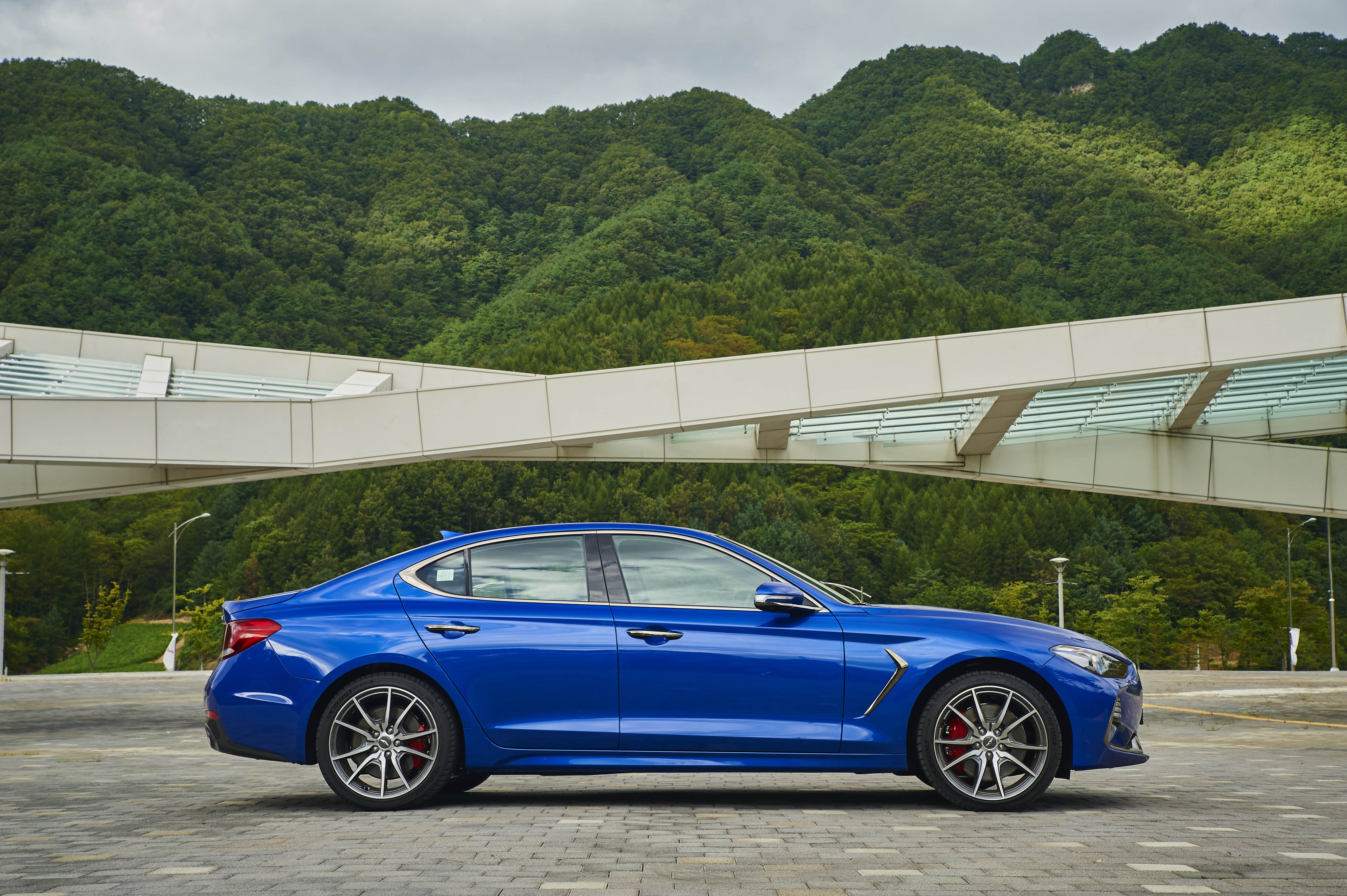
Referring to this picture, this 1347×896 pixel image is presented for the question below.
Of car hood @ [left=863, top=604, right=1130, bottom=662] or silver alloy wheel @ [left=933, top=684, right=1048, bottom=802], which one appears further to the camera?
car hood @ [left=863, top=604, right=1130, bottom=662]

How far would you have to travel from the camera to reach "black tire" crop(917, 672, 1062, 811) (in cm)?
591

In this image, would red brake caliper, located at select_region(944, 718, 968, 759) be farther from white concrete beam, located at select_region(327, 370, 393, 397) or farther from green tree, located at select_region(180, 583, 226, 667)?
green tree, located at select_region(180, 583, 226, 667)

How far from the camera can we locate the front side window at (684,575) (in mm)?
6113

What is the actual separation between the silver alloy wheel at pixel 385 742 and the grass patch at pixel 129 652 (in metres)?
79.8

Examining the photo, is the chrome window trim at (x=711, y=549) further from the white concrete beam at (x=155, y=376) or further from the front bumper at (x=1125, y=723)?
the white concrete beam at (x=155, y=376)

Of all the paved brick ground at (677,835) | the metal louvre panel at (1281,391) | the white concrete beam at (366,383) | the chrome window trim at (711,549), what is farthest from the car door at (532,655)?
the metal louvre panel at (1281,391)

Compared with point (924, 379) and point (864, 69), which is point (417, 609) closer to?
point (924, 379)

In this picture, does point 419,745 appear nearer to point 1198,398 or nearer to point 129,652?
point 1198,398

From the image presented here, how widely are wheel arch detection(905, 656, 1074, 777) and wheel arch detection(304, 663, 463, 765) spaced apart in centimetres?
230

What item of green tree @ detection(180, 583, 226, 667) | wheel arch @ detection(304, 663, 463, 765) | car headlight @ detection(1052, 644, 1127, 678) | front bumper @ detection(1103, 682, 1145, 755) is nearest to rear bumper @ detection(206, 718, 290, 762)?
wheel arch @ detection(304, 663, 463, 765)

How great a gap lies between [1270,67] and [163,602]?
335 ft

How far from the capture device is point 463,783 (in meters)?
6.95

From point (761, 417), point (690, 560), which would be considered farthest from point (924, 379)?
point (690, 560)

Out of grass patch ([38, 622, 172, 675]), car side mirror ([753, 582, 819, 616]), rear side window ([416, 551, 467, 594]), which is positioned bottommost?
grass patch ([38, 622, 172, 675])
